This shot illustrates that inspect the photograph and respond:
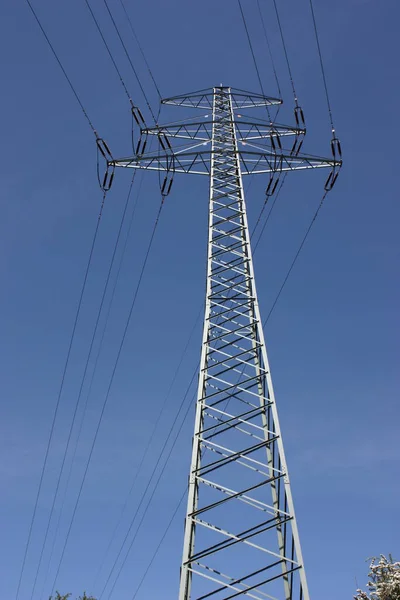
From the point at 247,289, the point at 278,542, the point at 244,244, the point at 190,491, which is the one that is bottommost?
the point at 278,542

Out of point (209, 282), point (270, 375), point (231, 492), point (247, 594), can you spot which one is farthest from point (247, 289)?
point (247, 594)

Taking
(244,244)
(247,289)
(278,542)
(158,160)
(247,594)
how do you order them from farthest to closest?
(158,160) → (244,244) → (247,289) → (278,542) → (247,594)

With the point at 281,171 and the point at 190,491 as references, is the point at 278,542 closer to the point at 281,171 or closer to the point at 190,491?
the point at 190,491

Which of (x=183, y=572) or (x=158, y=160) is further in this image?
(x=158, y=160)

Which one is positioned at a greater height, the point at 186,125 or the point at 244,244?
the point at 186,125

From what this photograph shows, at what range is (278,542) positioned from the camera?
924 cm

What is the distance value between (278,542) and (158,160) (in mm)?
11321

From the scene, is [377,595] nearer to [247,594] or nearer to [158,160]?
[247,594]

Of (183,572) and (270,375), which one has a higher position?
(270,375)

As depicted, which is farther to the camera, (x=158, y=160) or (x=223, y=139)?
(x=223, y=139)

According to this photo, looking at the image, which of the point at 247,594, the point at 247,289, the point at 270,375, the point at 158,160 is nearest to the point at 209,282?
the point at 247,289

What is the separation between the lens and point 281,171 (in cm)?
1678

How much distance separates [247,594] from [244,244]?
27.7 ft

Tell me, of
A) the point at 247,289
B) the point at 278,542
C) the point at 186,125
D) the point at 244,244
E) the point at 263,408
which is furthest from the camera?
the point at 186,125
